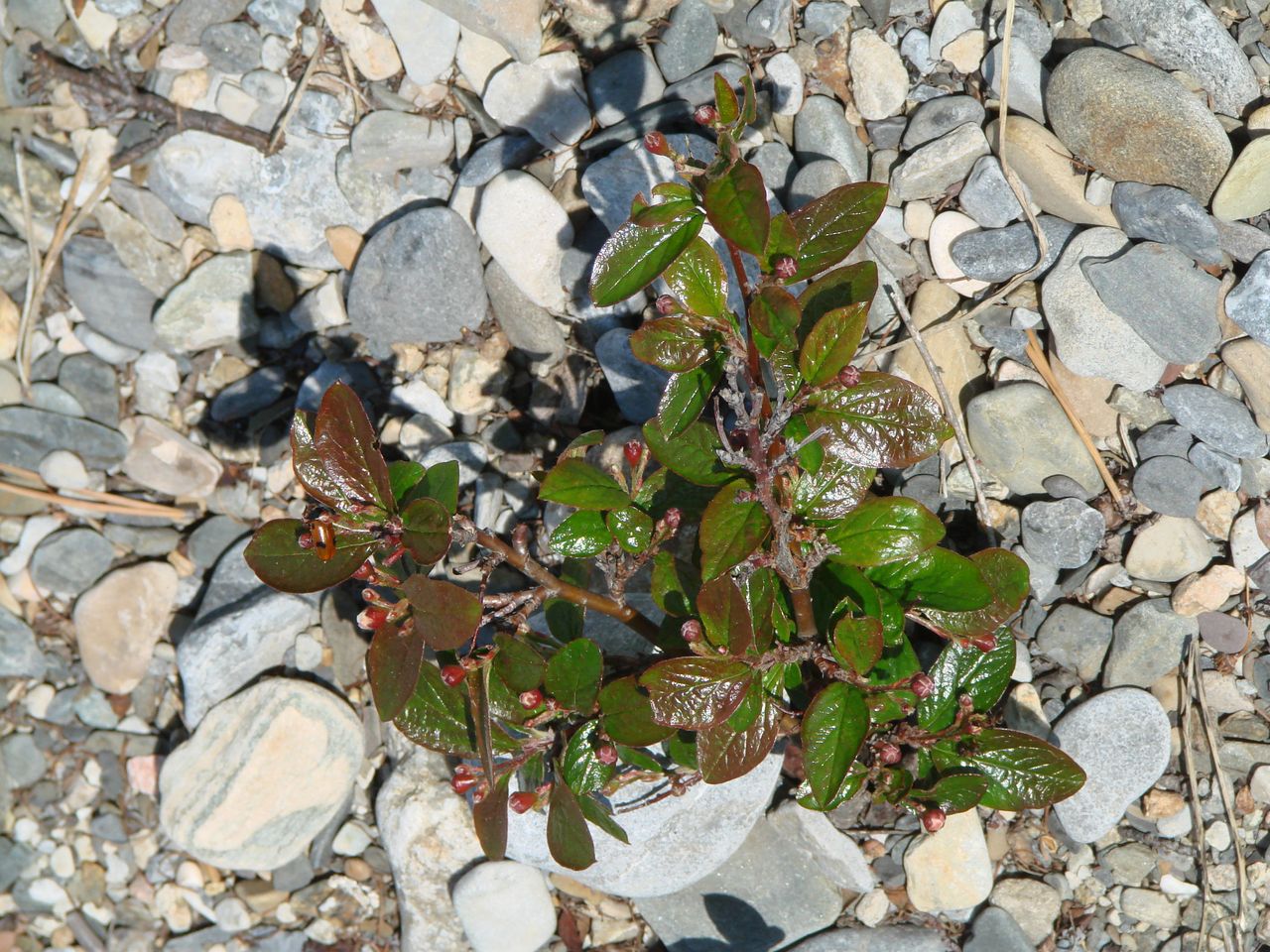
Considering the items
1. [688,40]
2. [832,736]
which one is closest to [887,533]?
[832,736]

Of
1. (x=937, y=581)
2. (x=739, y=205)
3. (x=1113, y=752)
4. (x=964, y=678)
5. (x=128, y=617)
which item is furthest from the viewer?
(x=128, y=617)

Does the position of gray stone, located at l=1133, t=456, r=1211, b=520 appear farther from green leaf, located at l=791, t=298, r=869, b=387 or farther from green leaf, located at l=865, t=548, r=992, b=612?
green leaf, located at l=791, t=298, r=869, b=387

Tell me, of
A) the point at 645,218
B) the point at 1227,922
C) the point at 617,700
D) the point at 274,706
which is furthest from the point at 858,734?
the point at 274,706

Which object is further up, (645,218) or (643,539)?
(645,218)

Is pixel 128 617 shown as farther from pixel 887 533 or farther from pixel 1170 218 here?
pixel 1170 218

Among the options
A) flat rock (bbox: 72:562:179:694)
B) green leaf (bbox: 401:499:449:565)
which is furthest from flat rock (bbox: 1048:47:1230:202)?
flat rock (bbox: 72:562:179:694)

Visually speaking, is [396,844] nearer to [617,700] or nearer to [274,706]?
[274,706]

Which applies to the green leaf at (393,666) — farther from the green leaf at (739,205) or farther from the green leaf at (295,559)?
the green leaf at (739,205)
